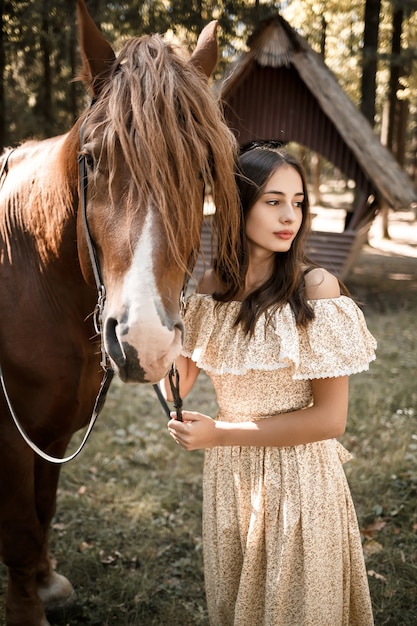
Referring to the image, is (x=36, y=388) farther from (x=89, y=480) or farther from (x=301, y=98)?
(x=301, y=98)

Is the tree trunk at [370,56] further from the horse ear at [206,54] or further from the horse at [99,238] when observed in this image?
the horse at [99,238]

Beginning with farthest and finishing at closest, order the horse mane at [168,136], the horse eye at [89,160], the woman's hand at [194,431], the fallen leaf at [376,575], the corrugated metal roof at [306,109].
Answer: the corrugated metal roof at [306,109]
the fallen leaf at [376,575]
the woman's hand at [194,431]
the horse eye at [89,160]
the horse mane at [168,136]

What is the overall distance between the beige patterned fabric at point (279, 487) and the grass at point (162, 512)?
803 mm

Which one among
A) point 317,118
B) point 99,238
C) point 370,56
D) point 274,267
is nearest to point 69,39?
point 317,118

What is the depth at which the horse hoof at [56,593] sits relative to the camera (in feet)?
8.08

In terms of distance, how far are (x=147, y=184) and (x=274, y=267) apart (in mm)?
591

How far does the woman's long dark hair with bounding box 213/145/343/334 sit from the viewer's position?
1.66 metres

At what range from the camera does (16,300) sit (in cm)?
189

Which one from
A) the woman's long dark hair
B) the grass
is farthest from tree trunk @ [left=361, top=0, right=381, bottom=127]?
the woman's long dark hair

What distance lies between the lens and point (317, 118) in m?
7.80

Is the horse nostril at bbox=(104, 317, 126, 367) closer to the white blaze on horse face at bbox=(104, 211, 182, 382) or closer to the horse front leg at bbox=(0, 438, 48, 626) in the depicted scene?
the white blaze on horse face at bbox=(104, 211, 182, 382)

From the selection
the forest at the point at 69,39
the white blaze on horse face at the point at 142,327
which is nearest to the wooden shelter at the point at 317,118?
the forest at the point at 69,39

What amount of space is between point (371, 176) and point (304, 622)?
258 inches

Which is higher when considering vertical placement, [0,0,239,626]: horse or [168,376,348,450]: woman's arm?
[0,0,239,626]: horse
